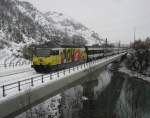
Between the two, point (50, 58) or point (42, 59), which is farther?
point (50, 58)

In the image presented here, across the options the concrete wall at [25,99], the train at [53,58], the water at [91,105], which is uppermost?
the train at [53,58]

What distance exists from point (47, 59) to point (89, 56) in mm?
26724

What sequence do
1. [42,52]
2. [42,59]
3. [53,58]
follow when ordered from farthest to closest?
[53,58] → [42,52] → [42,59]

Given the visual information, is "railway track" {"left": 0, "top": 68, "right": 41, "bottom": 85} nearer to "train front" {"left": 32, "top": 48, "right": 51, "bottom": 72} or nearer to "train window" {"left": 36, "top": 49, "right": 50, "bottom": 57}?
"train front" {"left": 32, "top": 48, "right": 51, "bottom": 72}

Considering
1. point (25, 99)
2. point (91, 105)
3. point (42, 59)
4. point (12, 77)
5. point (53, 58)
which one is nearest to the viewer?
point (25, 99)

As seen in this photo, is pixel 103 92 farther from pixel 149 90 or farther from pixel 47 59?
pixel 47 59

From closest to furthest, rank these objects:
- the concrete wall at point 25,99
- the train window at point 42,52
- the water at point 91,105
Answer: the concrete wall at point 25,99
the water at point 91,105
the train window at point 42,52

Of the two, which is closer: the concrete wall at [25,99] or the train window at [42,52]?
the concrete wall at [25,99]

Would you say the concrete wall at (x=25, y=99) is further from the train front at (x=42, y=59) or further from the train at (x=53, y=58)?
the train at (x=53, y=58)

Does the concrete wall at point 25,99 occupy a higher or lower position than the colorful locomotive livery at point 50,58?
lower

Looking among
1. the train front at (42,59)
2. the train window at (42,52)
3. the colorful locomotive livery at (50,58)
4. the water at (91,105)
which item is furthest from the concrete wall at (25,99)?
the train window at (42,52)

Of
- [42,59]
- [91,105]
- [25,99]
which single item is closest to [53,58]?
[42,59]

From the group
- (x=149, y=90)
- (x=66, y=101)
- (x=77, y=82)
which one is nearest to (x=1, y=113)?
(x=66, y=101)

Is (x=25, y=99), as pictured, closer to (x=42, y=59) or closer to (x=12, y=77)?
(x=12, y=77)
